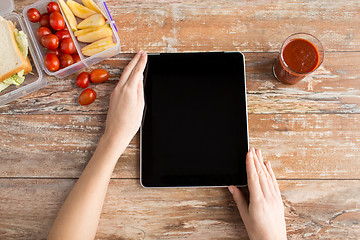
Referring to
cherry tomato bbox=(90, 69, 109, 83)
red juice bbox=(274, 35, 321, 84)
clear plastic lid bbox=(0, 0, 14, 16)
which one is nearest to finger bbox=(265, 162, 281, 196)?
red juice bbox=(274, 35, 321, 84)

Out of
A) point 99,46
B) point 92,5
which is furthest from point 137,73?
point 92,5

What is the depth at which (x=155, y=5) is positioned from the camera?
3.48ft

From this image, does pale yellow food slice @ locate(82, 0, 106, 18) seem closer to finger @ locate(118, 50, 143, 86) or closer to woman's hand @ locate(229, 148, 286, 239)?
finger @ locate(118, 50, 143, 86)

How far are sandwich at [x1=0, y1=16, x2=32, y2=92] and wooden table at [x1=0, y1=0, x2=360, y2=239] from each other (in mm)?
90

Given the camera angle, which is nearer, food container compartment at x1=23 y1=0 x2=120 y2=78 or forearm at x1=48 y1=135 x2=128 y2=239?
forearm at x1=48 y1=135 x2=128 y2=239

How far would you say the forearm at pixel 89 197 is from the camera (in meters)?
0.86

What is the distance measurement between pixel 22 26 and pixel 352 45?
116 cm

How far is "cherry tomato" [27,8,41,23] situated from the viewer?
994 mm

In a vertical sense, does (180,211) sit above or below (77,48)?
below

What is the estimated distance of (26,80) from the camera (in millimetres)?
1023

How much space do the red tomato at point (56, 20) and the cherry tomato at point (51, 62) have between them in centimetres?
9

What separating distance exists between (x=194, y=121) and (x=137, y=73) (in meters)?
0.25

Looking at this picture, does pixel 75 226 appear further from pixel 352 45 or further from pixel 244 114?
pixel 352 45

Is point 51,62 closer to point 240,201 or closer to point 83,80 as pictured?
point 83,80
